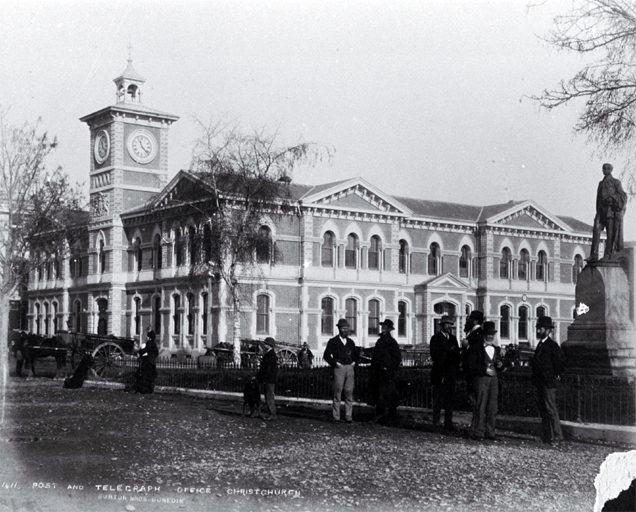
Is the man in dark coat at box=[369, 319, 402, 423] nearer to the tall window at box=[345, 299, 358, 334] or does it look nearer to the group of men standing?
the group of men standing

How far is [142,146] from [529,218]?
22.7 m

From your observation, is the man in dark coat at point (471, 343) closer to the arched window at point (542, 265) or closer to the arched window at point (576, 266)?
the arched window at point (542, 265)

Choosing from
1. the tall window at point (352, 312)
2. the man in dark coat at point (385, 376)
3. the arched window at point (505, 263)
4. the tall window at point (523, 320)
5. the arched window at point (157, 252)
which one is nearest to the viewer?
the man in dark coat at point (385, 376)

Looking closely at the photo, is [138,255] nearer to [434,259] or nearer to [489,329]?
[434,259]

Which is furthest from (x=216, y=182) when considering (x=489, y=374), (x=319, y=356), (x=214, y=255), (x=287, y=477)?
(x=287, y=477)

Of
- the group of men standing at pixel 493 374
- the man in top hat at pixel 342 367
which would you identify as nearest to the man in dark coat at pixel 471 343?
the group of men standing at pixel 493 374

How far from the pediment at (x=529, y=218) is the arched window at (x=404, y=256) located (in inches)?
214

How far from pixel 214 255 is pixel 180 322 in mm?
11984

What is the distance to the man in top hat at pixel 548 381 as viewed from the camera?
12297 millimetres

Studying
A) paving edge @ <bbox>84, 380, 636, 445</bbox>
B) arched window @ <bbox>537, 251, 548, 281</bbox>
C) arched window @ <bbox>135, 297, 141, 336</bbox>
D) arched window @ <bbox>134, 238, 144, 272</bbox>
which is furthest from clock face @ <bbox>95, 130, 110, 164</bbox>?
paving edge @ <bbox>84, 380, 636, 445</bbox>

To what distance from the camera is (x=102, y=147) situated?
169 feet

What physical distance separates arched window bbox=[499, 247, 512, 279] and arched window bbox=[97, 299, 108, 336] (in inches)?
898

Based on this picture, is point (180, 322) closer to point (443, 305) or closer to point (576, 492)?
point (443, 305)

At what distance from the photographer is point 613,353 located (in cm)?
1603
